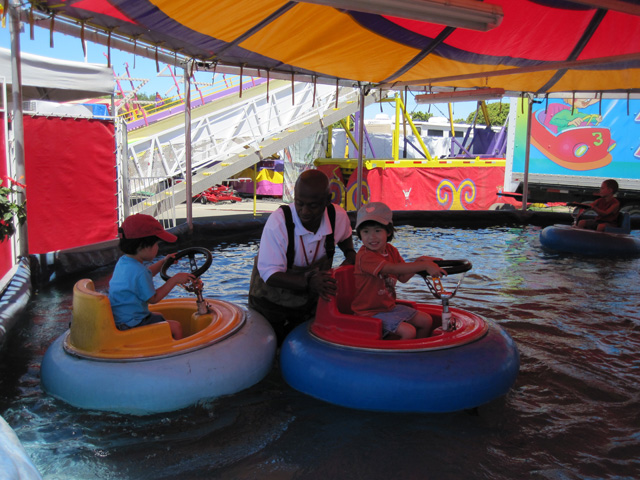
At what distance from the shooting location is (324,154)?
1662cm

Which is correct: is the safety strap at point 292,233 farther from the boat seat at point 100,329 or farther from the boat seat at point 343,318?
the boat seat at point 100,329

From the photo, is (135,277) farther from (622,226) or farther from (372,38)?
(622,226)

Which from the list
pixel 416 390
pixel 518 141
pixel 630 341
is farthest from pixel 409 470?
pixel 518 141

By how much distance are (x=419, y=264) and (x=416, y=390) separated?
25.7 inches

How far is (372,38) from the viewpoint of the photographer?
6098mm

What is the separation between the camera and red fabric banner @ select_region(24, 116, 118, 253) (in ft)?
20.7

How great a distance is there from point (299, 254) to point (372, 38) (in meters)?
3.55

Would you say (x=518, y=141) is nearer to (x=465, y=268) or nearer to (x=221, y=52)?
(x=221, y=52)

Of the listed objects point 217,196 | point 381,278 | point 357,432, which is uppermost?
point 381,278

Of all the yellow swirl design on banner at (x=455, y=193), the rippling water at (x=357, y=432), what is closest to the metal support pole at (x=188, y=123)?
the rippling water at (x=357, y=432)

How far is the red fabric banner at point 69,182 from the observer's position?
6324mm

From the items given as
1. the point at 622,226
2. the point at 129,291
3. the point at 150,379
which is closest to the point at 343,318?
the point at 150,379

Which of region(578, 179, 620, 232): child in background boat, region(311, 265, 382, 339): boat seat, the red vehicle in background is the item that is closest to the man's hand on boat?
region(311, 265, 382, 339): boat seat

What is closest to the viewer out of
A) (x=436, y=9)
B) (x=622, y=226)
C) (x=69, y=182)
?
(x=436, y=9)
